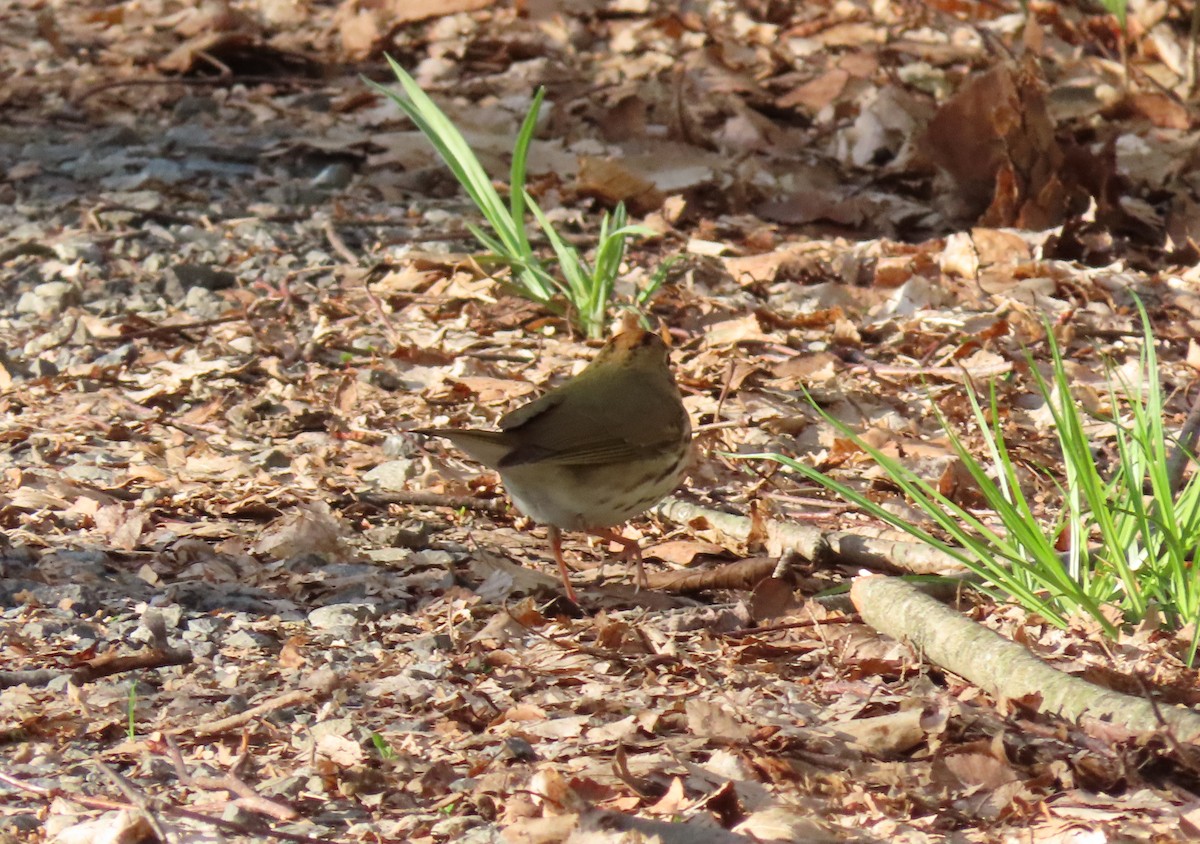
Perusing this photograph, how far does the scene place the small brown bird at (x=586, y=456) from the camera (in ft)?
14.3

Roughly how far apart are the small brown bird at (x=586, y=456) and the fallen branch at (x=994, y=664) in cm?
81

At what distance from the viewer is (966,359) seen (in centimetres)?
590

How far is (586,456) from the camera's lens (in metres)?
4.48

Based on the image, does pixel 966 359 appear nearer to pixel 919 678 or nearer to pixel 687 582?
pixel 687 582

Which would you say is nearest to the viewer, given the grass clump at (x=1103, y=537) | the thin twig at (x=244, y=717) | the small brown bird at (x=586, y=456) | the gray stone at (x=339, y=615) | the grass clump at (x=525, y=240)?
the thin twig at (x=244, y=717)

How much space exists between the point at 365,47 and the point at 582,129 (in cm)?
199

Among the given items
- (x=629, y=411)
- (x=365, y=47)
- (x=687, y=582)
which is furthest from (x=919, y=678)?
(x=365, y=47)

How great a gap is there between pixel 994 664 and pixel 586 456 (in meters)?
1.45

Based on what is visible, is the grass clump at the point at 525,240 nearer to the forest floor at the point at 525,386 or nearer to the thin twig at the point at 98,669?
the forest floor at the point at 525,386

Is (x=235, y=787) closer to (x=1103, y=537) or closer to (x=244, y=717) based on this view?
(x=244, y=717)

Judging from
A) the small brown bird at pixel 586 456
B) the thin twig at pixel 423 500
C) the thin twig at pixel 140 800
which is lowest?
the thin twig at pixel 423 500

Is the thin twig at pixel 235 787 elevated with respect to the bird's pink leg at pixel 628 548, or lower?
elevated

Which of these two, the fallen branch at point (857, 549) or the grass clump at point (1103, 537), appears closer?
the grass clump at point (1103, 537)

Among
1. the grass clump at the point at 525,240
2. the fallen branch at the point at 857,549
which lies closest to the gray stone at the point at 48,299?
the grass clump at the point at 525,240
